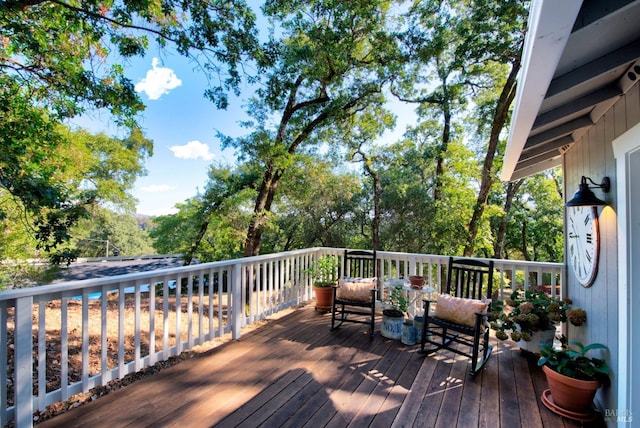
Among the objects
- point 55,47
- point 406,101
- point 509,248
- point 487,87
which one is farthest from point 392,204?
point 55,47

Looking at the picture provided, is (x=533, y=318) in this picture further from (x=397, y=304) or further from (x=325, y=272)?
(x=325, y=272)

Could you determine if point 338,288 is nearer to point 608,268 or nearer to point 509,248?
point 608,268

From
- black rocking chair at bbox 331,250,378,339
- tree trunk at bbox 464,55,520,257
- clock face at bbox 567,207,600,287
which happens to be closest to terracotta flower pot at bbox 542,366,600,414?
clock face at bbox 567,207,600,287

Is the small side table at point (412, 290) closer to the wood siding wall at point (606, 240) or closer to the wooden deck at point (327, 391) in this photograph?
the wooden deck at point (327, 391)

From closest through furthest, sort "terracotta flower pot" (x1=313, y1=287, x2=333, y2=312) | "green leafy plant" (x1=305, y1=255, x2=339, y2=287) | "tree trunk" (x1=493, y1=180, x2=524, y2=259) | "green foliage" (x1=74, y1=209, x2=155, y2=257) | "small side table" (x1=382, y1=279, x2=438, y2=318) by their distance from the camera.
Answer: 1. "small side table" (x1=382, y1=279, x2=438, y2=318)
2. "terracotta flower pot" (x1=313, y1=287, x2=333, y2=312)
3. "green leafy plant" (x1=305, y1=255, x2=339, y2=287)
4. "tree trunk" (x1=493, y1=180, x2=524, y2=259)
5. "green foliage" (x1=74, y1=209, x2=155, y2=257)

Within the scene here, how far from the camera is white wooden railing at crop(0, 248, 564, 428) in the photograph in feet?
6.15

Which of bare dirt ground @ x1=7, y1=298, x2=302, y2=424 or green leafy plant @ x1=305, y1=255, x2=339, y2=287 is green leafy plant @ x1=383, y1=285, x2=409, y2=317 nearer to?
green leafy plant @ x1=305, y1=255, x2=339, y2=287

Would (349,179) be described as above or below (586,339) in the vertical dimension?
above

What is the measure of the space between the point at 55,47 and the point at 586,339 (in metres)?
7.14

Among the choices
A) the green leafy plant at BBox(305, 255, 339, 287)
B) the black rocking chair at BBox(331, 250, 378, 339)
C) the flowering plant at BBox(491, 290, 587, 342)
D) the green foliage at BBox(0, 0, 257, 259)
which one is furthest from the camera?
the green leafy plant at BBox(305, 255, 339, 287)

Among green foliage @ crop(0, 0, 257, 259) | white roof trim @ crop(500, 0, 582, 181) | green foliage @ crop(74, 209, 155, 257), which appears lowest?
green foliage @ crop(74, 209, 155, 257)

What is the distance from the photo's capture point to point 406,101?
26.5 feet

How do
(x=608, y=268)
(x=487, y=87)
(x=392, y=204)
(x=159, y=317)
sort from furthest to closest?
(x=392, y=204) < (x=487, y=87) < (x=159, y=317) < (x=608, y=268)

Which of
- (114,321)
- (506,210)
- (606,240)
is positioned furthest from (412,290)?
(506,210)
